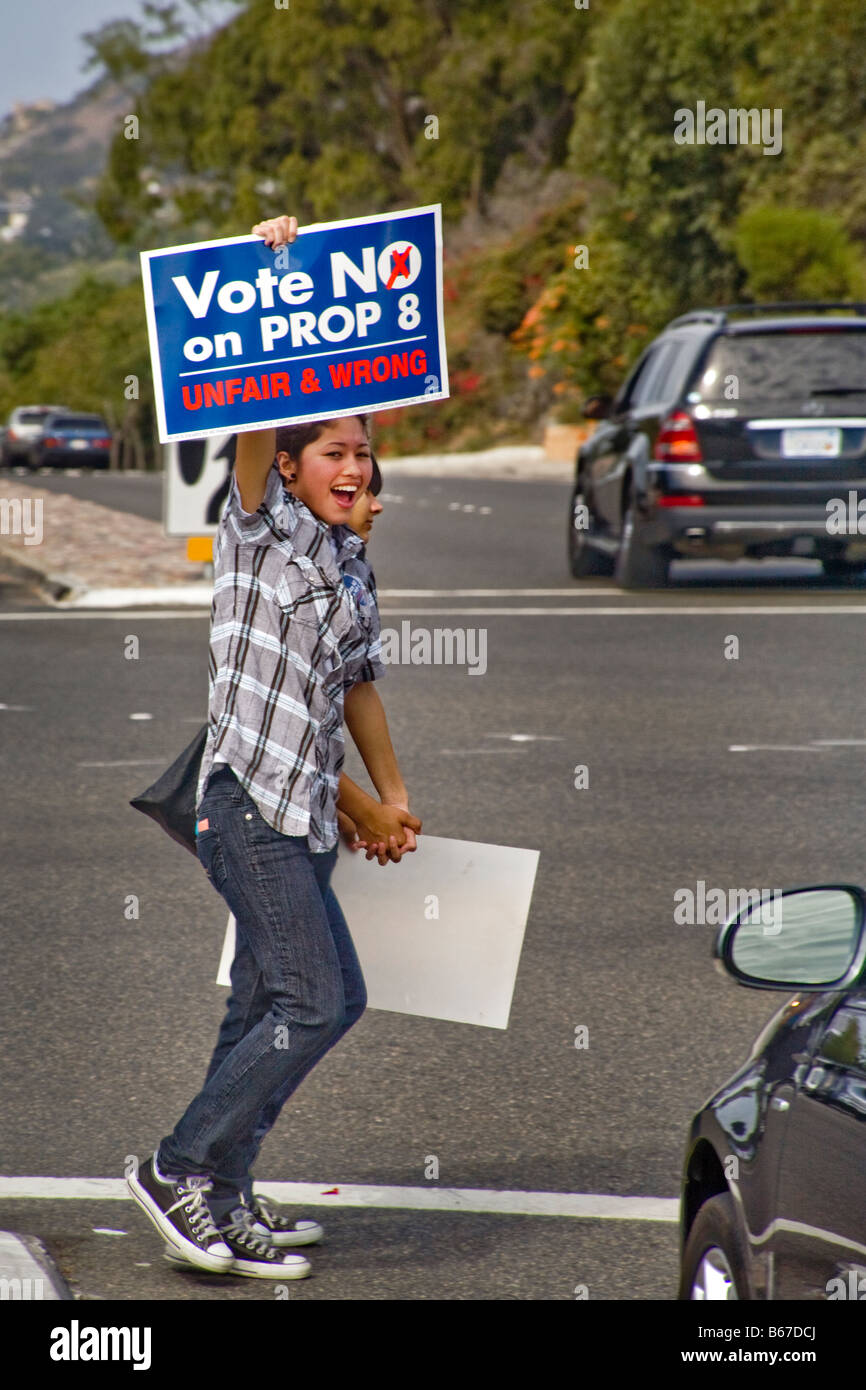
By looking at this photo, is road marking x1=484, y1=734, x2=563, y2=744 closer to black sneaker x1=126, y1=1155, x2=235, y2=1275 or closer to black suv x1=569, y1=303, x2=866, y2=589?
black suv x1=569, y1=303, x2=866, y2=589

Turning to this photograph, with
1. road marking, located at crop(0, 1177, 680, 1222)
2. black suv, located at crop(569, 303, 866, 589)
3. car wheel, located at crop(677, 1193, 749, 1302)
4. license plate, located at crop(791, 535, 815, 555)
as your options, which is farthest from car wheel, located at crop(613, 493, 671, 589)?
car wheel, located at crop(677, 1193, 749, 1302)

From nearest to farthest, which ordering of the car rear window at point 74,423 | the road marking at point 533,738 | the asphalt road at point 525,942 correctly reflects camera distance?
1. the asphalt road at point 525,942
2. the road marking at point 533,738
3. the car rear window at point 74,423

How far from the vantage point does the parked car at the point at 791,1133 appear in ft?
8.42

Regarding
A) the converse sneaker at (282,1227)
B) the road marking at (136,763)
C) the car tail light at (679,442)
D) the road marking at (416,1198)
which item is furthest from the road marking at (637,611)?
the converse sneaker at (282,1227)

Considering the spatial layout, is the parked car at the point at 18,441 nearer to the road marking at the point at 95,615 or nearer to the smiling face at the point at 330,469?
the road marking at the point at 95,615

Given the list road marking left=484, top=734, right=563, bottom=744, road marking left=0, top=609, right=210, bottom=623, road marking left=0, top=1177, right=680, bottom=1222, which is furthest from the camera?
road marking left=0, top=609, right=210, bottom=623

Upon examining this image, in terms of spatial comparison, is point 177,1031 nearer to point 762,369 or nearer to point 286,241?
point 286,241

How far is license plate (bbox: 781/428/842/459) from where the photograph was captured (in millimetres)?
15023

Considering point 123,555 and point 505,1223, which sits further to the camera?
point 123,555

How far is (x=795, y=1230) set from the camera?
2.65m

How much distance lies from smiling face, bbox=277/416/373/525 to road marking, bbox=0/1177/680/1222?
57.9 inches

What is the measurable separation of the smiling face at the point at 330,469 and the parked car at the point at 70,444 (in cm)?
5392

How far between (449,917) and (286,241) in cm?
134
